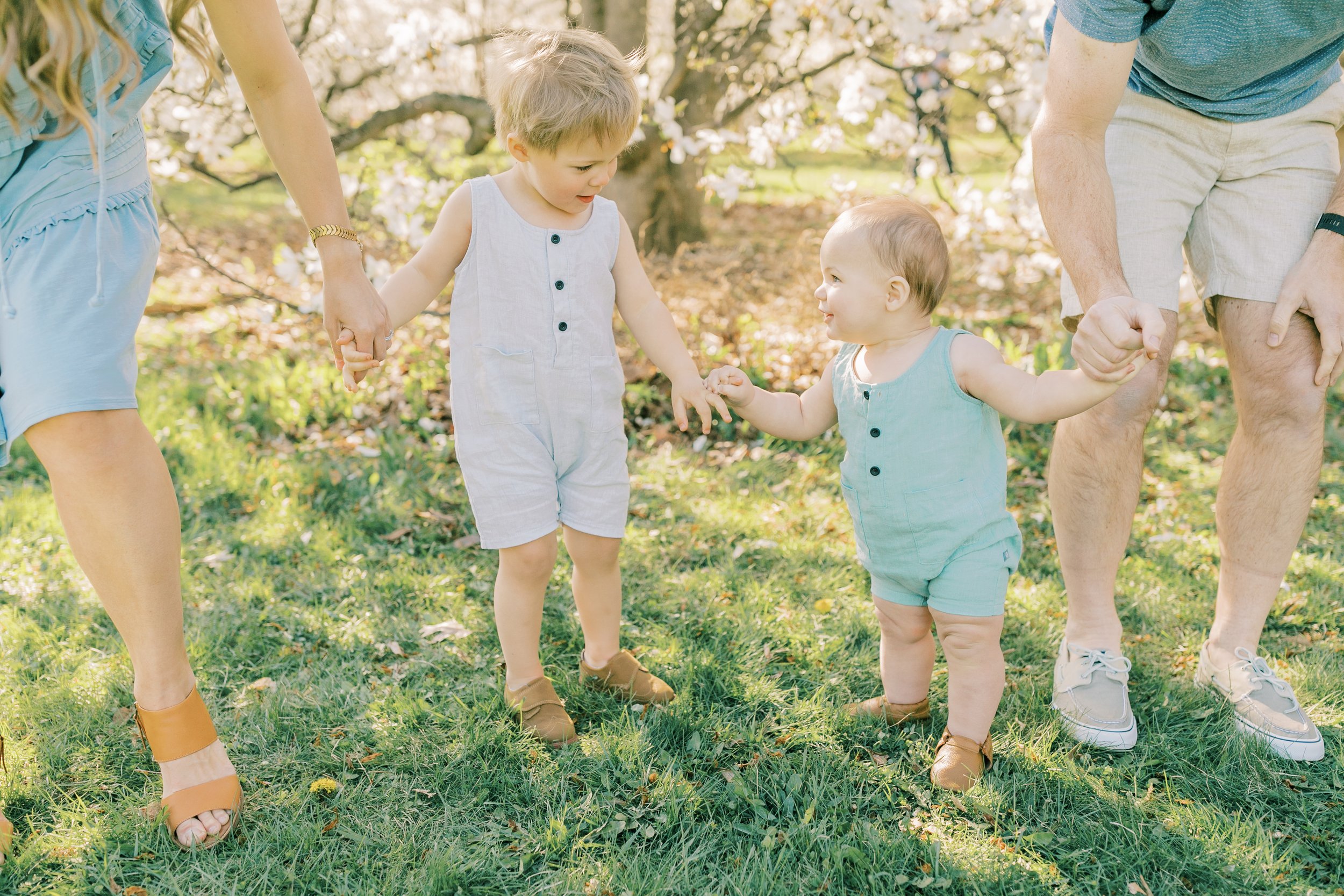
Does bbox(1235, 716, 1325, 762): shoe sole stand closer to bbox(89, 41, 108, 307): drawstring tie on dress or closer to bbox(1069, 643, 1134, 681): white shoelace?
bbox(1069, 643, 1134, 681): white shoelace

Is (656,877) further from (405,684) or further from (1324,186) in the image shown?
(1324,186)

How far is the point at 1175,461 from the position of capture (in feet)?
13.7

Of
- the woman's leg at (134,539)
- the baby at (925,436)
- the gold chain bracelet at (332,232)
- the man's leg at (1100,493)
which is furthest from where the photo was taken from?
the man's leg at (1100,493)

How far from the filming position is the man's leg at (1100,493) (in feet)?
7.95

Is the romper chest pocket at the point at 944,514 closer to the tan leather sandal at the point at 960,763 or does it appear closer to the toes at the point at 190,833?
the tan leather sandal at the point at 960,763

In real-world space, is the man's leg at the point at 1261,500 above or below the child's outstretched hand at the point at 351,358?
below

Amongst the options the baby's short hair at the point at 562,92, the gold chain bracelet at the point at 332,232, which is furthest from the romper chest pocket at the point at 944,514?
the gold chain bracelet at the point at 332,232

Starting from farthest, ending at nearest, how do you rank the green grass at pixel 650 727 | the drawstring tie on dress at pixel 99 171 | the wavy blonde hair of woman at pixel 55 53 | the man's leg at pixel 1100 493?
the man's leg at pixel 1100 493 → the green grass at pixel 650 727 → the drawstring tie on dress at pixel 99 171 → the wavy blonde hair of woman at pixel 55 53

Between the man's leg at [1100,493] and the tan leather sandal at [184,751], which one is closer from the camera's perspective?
the tan leather sandal at [184,751]

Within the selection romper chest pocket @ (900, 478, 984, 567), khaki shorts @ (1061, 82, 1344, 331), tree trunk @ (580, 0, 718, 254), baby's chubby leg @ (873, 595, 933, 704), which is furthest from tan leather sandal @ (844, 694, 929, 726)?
tree trunk @ (580, 0, 718, 254)

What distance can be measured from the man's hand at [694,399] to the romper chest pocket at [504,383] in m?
0.34

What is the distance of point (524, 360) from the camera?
232cm

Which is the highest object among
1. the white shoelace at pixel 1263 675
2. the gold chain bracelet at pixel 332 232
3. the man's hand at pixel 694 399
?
the gold chain bracelet at pixel 332 232

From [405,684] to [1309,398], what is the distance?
95.0 inches
